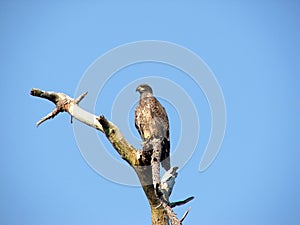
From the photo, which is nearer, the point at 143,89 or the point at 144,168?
the point at 144,168

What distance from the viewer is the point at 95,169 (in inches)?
338

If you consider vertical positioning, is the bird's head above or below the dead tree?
above

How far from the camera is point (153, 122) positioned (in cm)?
959

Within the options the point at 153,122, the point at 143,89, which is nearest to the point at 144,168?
the point at 153,122

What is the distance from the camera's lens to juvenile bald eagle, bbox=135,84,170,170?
30.0 feet

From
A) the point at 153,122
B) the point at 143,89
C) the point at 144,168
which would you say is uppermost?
the point at 143,89

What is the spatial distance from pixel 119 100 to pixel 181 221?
3.39 metres

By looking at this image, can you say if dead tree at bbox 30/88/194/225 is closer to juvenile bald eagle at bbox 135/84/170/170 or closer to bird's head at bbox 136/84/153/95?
juvenile bald eagle at bbox 135/84/170/170

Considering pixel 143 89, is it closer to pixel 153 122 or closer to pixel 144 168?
pixel 153 122

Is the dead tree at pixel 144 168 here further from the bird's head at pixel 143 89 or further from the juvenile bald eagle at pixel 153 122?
the bird's head at pixel 143 89

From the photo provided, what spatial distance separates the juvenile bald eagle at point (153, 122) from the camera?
9137 mm

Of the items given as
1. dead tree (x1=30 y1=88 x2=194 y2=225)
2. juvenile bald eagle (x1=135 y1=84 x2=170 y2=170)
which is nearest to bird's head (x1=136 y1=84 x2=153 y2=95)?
juvenile bald eagle (x1=135 y1=84 x2=170 y2=170)

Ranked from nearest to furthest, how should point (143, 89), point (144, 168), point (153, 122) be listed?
point (144, 168) < point (153, 122) < point (143, 89)

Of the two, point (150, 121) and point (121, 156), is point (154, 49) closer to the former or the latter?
point (150, 121)
